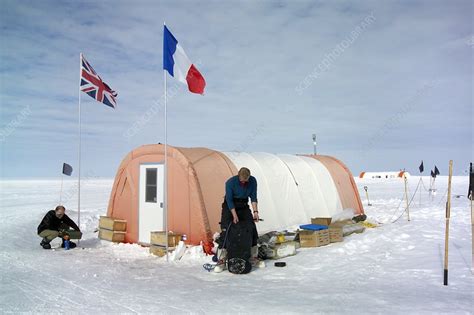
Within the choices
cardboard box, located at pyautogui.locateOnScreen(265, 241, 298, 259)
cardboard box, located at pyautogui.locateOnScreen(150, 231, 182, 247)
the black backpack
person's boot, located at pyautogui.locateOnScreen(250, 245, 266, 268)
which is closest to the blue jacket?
the black backpack

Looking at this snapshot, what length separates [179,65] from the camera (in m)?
9.84

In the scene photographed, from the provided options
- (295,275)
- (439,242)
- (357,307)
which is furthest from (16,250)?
(439,242)

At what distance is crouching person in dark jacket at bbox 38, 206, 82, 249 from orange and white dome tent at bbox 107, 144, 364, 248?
1506mm

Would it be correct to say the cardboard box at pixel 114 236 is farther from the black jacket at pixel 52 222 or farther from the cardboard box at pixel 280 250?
the cardboard box at pixel 280 250

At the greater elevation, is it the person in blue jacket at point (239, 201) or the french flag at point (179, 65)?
the french flag at point (179, 65)

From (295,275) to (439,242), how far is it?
4544 mm

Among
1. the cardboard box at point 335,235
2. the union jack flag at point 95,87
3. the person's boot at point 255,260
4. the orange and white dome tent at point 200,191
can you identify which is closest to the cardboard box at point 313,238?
the cardboard box at point 335,235

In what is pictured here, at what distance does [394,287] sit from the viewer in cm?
662

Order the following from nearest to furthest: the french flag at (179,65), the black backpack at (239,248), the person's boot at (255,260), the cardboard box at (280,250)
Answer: the black backpack at (239,248)
the person's boot at (255,260)
the cardboard box at (280,250)
the french flag at (179,65)

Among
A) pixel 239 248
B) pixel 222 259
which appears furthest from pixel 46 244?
pixel 239 248

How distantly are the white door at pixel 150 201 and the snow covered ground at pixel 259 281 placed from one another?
605mm

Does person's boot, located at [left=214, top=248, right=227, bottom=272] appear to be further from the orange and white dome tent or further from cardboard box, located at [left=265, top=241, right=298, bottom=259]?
the orange and white dome tent

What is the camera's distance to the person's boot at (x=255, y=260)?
8.47 m

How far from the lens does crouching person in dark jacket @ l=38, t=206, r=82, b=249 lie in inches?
439
